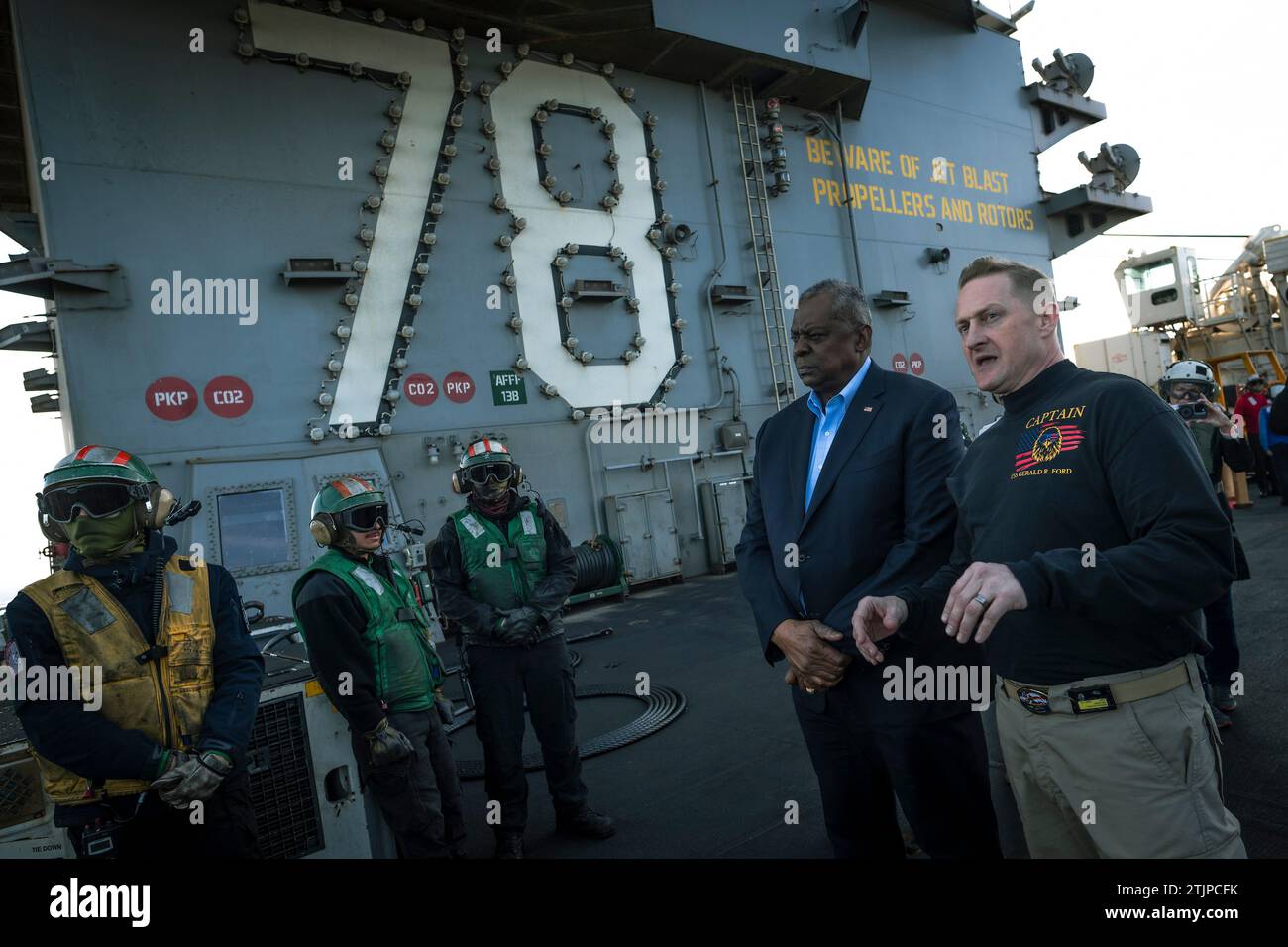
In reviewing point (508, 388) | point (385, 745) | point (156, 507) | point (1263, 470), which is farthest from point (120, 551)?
point (1263, 470)

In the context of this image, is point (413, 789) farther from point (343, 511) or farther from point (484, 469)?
point (484, 469)

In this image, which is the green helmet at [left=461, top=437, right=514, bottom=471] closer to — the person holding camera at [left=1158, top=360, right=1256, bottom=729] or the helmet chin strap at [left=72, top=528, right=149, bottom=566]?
the helmet chin strap at [left=72, top=528, right=149, bottom=566]

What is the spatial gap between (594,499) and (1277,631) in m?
7.56

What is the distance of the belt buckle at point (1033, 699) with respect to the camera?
1.82 meters

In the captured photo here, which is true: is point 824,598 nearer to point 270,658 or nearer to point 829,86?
point 270,658

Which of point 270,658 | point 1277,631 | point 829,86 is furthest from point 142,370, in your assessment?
point 829,86

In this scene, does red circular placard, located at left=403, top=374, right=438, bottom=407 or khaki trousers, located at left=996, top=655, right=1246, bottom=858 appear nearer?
khaki trousers, located at left=996, top=655, right=1246, bottom=858

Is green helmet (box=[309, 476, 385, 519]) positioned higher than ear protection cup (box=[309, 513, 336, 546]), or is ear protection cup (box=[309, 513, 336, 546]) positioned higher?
green helmet (box=[309, 476, 385, 519])

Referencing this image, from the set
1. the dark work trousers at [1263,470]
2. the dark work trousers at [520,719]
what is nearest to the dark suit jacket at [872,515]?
A: the dark work trousers at [520,719]

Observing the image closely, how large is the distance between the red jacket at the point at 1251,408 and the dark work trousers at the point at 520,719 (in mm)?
13464

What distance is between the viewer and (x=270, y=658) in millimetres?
3758

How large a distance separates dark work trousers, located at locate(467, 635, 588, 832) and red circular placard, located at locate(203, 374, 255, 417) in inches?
230

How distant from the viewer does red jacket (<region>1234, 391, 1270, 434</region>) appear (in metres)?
12.4

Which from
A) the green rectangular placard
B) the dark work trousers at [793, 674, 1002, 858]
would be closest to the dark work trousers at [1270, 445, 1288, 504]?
the green rectangular placard
